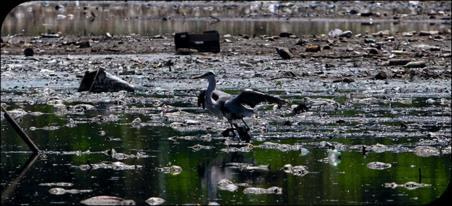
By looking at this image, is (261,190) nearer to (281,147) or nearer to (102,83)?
(281,147)

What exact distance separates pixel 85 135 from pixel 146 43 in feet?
45.5

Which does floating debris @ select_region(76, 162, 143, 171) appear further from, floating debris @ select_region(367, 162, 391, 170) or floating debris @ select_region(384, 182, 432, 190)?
floating debris @ select_region(384, 182, 432, 190)

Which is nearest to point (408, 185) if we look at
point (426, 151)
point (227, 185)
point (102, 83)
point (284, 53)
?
point (227, 185)

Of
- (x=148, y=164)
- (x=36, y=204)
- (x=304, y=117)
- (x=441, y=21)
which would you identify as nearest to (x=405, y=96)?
(x=304, y=117)

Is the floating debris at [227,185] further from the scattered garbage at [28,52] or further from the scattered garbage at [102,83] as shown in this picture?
the scattered garbage at [28,52]

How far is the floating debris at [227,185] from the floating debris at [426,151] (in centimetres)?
252

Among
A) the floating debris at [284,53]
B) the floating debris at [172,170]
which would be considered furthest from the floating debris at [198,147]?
the floating debris at [284,53]

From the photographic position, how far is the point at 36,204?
998 centimetres

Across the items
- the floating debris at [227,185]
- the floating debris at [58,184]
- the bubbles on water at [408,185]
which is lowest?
the bubbles on water at [408,185]

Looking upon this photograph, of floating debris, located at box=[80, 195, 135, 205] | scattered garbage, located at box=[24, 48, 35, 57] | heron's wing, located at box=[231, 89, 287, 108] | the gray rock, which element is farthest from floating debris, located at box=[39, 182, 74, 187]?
scattered garbage, located at box=[24, 48, 35, 57]

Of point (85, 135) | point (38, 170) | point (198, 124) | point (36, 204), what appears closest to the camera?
point (36, 204)

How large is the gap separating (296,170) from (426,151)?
1.90 metres

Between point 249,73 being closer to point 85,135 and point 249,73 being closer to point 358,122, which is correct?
point 358,122

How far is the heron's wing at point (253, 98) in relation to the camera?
537 inches
